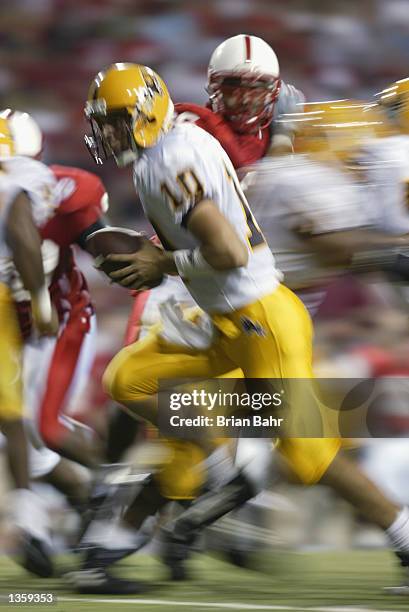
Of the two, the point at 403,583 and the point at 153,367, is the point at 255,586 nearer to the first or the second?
the point at 403,583

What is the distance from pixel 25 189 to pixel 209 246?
3.51 feet

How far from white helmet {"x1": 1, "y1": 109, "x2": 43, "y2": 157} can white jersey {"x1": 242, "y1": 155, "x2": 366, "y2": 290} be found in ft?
2.65

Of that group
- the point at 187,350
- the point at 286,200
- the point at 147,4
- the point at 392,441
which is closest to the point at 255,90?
the point at 286,200

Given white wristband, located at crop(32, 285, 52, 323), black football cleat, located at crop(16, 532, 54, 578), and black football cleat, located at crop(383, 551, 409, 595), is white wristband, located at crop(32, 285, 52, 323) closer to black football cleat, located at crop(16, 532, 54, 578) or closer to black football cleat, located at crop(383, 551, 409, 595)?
black football cleat, located at crop(16, 532, 54, 578)

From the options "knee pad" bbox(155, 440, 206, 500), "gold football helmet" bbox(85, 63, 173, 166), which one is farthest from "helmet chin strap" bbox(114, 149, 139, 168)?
"knee pad" bbox(155, 440, 206, 500)

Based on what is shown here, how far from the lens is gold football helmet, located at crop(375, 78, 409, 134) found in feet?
12.5

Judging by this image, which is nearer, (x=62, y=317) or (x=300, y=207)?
(x=300, y=207)

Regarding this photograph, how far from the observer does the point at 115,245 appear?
3.21 meters

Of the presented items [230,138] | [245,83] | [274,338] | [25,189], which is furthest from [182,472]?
[245,83]

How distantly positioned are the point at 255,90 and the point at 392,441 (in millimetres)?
1472

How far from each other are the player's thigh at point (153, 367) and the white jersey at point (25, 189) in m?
0.69

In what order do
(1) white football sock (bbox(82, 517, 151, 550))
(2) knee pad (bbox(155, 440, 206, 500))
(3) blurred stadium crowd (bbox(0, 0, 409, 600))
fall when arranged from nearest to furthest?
(1) white football sock (bbox(82, 517, 151, 550)), (2) knee pad (bbox(155, 440, 206, 500)), (3) blurred stadium crowd (bbox(0, 0, 409, 600))

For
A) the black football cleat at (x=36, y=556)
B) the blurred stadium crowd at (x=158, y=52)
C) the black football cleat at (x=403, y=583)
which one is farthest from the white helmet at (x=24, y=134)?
the black football cleat at (x=403, y=583)

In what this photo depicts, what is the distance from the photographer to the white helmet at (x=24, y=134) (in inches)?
161
